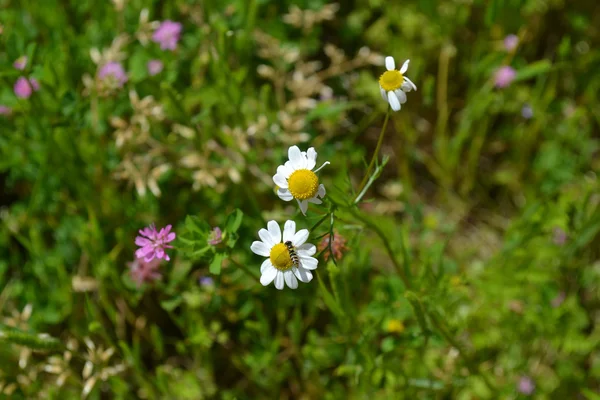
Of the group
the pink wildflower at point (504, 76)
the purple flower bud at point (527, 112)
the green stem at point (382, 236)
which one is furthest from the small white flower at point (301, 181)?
the purple flower bud at point (527, 112)

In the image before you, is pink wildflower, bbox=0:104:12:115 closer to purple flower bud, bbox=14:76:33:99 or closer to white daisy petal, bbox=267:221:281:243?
purple flower bud, bbox=14:76:33:99

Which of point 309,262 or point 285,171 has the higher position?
point 285,171

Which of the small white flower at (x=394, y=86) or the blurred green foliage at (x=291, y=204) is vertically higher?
the small white flower at (x=394, y=86)

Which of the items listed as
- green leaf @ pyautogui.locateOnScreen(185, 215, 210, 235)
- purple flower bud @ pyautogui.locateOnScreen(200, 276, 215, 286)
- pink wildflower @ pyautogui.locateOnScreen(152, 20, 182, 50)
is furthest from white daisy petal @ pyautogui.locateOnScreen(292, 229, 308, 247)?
pink wildflower @ pyautogui.locateOnScreen(152, 20, 182, 50)

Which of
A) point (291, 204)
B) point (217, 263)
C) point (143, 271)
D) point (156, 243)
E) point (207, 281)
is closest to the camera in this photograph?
point (217, 263)

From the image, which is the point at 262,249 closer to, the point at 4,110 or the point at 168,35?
the point at 168,35

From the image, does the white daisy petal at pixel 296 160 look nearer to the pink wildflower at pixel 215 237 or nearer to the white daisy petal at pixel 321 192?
the white daisy petal at pixel 321 192

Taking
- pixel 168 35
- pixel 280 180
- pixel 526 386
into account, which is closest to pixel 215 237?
pixel 280 180
